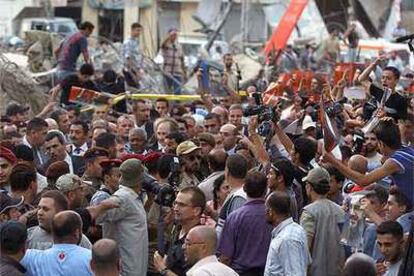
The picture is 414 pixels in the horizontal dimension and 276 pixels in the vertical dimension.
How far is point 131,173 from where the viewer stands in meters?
11.8

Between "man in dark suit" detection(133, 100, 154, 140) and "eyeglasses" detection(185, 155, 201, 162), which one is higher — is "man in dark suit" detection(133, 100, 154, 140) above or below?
below

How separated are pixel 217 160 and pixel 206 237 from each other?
3.36 meters

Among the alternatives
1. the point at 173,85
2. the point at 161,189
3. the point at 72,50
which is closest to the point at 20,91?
the point at 72,50

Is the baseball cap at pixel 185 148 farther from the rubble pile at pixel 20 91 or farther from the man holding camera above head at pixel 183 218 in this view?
the rubble pile at pixel 20 91

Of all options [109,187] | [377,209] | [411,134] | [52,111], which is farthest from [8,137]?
[377,209]

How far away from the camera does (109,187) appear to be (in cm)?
1235

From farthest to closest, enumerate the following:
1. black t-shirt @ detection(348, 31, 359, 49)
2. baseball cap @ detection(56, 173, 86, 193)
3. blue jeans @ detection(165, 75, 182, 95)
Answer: black t-shirt @ detection(348, 31, 359, 49)
blue jeans @ detection(165, 75, 182, 95)
baseball cap @ detection(56, 173, 86, 193)

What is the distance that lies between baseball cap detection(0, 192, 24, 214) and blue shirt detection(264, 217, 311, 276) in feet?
6.80

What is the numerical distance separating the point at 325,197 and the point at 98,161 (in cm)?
233

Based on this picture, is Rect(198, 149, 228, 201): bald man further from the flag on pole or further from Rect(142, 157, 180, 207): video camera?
the flag on pole

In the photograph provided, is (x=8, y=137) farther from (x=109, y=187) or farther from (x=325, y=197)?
(x=325, y=197)

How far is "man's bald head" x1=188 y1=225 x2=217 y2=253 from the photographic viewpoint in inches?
385

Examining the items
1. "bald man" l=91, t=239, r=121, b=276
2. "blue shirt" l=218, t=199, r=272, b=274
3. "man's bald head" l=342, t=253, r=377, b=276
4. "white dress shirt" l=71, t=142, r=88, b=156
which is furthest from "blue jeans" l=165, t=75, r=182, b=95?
"man's bald head" l=342, t=253, r=377, b=276

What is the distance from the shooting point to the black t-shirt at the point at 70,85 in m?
21.4
